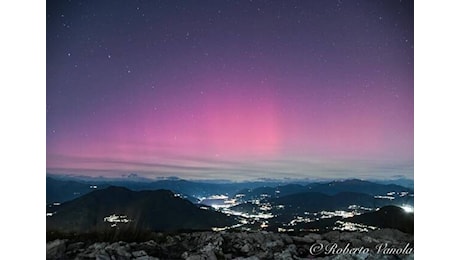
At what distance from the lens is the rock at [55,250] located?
342 cm

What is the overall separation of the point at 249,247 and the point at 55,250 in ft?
3.68

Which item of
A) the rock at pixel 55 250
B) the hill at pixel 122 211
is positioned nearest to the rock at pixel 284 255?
the hill at pixel 122 211

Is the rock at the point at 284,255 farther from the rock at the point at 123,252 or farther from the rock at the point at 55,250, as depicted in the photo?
the rock at the point at 55,250

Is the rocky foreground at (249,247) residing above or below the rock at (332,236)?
below

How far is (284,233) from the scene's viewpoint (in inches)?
140

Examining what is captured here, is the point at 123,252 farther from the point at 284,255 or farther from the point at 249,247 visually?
the point at 284,255

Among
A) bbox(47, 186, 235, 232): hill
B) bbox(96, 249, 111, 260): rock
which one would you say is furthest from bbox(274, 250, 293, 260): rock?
bbox(96, 249, 111, 260): rock

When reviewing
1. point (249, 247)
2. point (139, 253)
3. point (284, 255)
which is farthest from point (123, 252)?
point (284, 255)

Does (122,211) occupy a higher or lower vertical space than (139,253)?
higher

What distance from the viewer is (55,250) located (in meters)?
3.43

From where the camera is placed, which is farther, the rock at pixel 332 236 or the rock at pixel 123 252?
the rock at pixel 332 236

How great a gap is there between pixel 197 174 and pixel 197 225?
31cm

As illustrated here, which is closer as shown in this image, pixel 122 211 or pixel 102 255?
pixel 102 255
